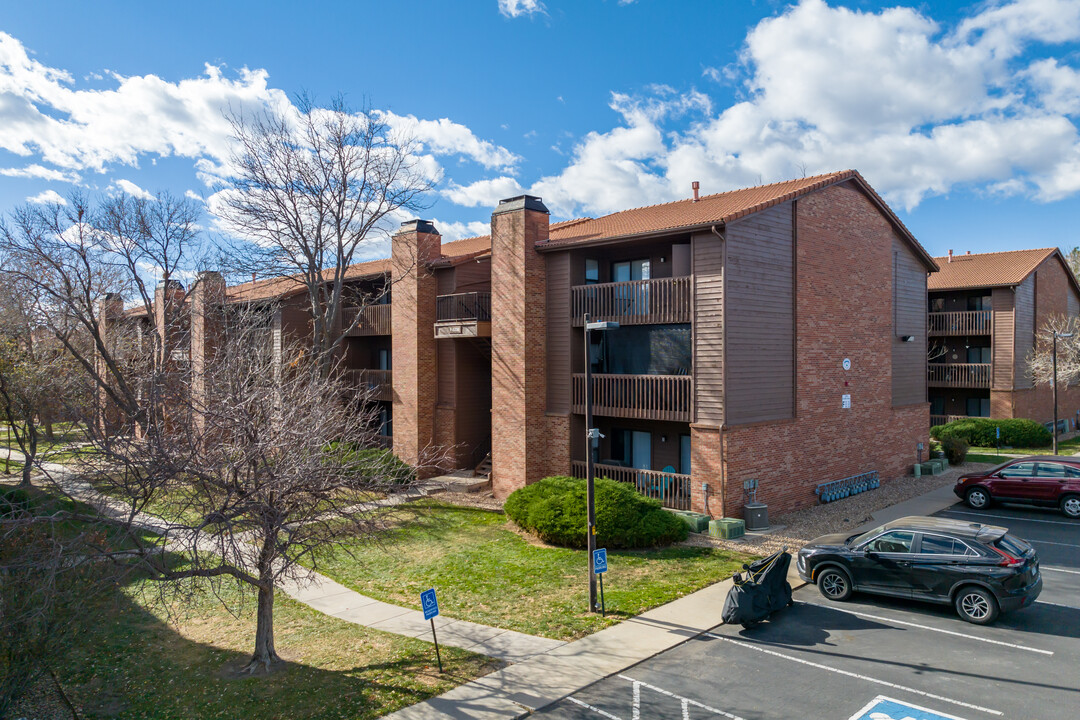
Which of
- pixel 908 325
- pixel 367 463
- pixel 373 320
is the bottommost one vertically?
pixel 367 463

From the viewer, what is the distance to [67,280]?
74.5 feet

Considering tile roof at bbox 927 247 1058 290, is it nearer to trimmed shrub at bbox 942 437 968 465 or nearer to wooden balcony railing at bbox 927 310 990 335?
wooden balcony railing at bbox 927 310 990 335

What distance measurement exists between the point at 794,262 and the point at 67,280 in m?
23.7

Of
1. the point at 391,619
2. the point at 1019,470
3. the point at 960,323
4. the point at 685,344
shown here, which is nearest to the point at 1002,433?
the point at 960,323

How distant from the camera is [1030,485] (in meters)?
19.7

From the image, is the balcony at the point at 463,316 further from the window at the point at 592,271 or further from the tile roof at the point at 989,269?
the tile roof at the point at 989,269

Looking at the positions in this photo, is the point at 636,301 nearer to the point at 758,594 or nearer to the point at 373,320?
the point at 758,594

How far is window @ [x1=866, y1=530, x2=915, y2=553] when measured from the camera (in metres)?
12.1

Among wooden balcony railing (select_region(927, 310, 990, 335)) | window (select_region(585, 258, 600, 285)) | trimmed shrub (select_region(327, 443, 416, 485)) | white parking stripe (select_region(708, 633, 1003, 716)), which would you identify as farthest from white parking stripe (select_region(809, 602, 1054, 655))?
wooden balcony railing (select_region(927, 310, 990, 335))

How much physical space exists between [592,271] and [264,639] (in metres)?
15.1

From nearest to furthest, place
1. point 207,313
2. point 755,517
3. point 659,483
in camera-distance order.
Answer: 1. point 755,517
2. point 659,483
3. point 207,313

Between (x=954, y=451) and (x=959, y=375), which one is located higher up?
(x=959, y=375)

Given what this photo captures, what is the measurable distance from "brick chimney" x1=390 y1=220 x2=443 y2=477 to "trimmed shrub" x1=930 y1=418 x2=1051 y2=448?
2453cm

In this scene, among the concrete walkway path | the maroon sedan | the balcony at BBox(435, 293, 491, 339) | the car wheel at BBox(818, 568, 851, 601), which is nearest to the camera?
the concrete walkway path
